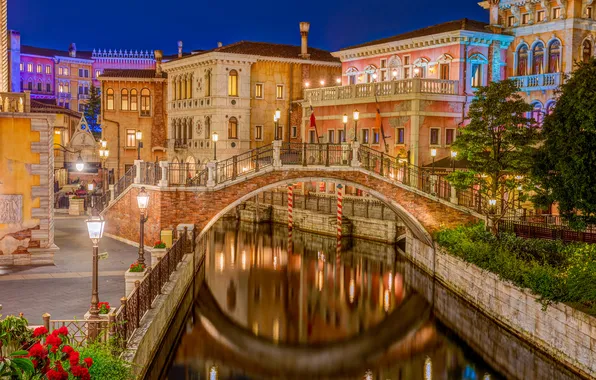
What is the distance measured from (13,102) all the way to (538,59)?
23198 millimetres

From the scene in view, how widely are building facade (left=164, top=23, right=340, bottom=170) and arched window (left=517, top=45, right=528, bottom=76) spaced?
1332cm

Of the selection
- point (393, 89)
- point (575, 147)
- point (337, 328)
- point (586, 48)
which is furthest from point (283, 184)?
point (586, 48)

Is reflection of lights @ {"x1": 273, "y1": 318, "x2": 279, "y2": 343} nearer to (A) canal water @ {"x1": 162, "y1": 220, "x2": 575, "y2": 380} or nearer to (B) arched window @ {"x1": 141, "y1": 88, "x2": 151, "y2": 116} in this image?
(A) canal water @ {"x1": 162, "y1": 220, "x2": 575, "y2": 380}

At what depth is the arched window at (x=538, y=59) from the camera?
112ft

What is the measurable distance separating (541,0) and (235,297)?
63.7 feet

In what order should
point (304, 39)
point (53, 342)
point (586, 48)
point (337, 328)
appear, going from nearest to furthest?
point (53, 342) → point (337, 328) → point (586, 48) → point (304, 39)

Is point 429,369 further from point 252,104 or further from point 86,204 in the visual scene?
point 252,104

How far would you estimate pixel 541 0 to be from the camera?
33281 mm

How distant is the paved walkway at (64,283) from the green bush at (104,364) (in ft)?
11.2

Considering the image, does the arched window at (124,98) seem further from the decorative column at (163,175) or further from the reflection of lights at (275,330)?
the reflection of lights at (275,330)

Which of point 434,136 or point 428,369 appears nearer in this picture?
point 428,369

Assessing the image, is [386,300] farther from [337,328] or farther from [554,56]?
[554,56]

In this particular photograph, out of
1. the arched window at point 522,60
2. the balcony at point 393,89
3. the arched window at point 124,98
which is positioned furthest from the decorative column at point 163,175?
the arched window at point 124,98

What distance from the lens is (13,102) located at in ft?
72.1
